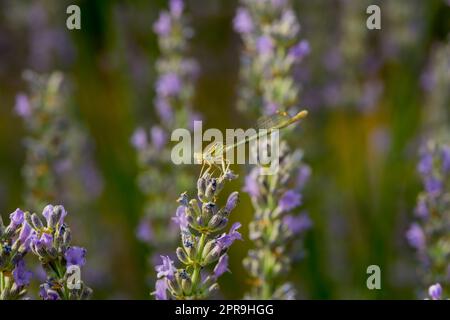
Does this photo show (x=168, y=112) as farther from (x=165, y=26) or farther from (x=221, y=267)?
(x=221, y=267)

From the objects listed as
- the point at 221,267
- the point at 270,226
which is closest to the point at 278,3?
the point at 270,226

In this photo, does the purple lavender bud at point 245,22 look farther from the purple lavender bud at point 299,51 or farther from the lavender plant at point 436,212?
the lavender plant at point 436,212

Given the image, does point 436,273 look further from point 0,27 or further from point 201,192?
point 0,27

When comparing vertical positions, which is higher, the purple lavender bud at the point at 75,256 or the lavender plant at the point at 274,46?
the lavender plant at the point at 274,46

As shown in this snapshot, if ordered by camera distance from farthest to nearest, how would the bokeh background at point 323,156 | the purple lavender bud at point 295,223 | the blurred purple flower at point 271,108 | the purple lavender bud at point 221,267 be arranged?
the bokeh background at point 323,156 → the blurred purple flower at point 271,108 → the purple lavender bud at point 295,223 → the purple lavender bud at point 221,267

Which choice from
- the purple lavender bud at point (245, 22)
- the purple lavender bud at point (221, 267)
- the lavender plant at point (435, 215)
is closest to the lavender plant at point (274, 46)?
the purple lavender bud at point (245, 22)

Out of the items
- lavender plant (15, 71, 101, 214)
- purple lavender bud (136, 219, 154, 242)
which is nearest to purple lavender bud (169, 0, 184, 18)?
lavender plant (15, 71, 101, 214)

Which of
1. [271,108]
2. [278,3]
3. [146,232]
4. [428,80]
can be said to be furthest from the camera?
[428,80]

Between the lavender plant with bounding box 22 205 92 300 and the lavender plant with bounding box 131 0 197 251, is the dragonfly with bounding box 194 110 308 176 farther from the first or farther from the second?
the lavender plant with bounding box 131 0 197 251

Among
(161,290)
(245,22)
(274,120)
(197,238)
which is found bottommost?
(161,290)
